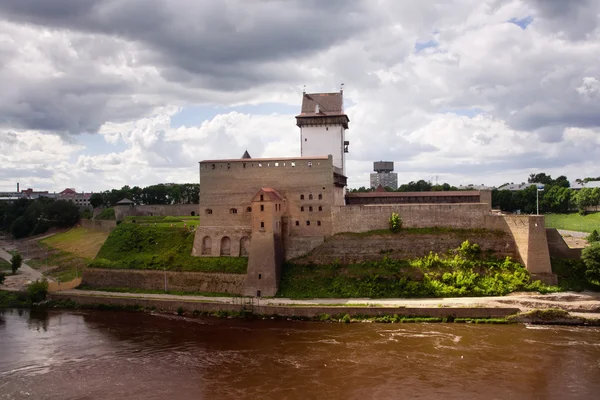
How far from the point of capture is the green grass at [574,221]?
4466 cm

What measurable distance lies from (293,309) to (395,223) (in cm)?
795

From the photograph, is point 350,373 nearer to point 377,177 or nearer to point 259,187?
point 259,187

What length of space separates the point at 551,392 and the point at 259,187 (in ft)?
61.2

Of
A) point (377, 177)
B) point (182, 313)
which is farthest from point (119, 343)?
point (377, 177)

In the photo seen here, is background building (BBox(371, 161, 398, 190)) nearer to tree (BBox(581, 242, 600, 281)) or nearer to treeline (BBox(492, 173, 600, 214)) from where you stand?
treeline (BBox(492, 173, 600, 214))

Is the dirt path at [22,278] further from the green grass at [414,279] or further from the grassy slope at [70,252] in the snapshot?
the green grass at [414,279]

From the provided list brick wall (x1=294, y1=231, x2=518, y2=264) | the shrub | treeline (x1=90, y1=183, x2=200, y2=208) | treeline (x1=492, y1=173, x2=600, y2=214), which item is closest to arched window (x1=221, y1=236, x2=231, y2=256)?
brick wall (x1=294, y1=231, x2=518, y2=264)

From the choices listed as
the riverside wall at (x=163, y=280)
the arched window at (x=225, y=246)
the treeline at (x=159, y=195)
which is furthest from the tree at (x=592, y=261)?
the treeline at (x=159, y=195)

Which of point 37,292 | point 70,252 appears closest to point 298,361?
point 37,292

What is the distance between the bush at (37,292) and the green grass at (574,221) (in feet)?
132

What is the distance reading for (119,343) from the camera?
2134cm

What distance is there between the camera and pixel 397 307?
75.1 feet

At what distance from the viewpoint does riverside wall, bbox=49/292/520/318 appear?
22359 mm

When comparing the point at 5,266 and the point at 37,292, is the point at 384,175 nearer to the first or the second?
the point at 5,266
